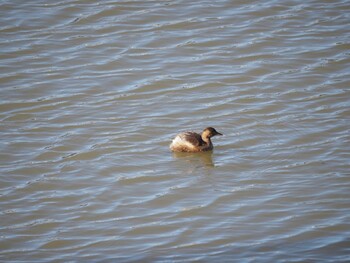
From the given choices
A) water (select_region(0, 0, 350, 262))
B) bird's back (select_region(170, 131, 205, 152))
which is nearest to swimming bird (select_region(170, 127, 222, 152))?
bird's back (select_region(170, 131, 205, 152))

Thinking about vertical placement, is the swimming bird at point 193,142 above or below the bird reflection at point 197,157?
above

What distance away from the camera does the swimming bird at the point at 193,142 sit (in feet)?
33.9

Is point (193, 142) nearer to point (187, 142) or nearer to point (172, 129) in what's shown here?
point (187, 142)

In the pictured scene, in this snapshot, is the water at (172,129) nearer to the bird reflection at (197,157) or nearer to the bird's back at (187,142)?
the bird reflection at (197,157)

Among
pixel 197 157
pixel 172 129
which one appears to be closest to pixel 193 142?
pixel 197 157

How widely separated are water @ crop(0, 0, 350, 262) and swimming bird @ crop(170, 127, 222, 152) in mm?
148

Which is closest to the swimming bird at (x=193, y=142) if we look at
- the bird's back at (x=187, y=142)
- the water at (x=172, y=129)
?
the bird's back at (x=187, y=142)

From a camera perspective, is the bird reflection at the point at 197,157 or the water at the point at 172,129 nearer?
the water at the point at 172,129

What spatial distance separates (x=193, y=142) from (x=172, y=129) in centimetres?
86

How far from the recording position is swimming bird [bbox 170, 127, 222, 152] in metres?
10.3

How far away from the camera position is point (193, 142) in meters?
10.4

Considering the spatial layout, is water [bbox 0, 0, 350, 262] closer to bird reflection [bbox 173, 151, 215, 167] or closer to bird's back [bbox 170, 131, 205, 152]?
bird reflection [bbox 173, 151, 215, 167]

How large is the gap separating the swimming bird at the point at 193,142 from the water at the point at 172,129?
148 mm

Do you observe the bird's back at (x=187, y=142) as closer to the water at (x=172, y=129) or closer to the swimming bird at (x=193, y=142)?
the swimming bird at (x=193, y=142)
